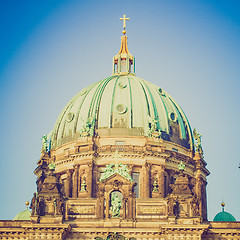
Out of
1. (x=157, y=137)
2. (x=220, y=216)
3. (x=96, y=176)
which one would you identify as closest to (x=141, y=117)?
(x=157, y=137)

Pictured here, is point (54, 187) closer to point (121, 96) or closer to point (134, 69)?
point (121, 96)

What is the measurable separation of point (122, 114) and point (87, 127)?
15.3 ft

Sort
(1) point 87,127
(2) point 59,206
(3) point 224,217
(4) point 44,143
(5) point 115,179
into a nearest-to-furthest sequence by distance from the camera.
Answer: (2) point 59,206
(5) point 115,179
(1) point 87,127
(3) point 224,217
(4) point 44,143

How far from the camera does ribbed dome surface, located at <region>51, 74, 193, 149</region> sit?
276 feet

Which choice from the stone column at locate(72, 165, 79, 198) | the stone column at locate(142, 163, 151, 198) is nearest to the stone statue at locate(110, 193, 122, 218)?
the stone column at locate(142, 163, 151, 198)

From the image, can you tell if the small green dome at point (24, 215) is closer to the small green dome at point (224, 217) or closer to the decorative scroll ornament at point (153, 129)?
the decorative scroll ornament at point (153, 129)

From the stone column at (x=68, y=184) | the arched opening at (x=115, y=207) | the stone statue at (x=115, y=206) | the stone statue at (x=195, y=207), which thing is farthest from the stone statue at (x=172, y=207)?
the stone column at (x=68, y=184)

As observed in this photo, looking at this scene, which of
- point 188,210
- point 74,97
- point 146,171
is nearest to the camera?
point 188,210

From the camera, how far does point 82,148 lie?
82500mm

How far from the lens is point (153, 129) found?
83062 millimetres

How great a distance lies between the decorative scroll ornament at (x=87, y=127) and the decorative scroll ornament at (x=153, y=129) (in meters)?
6.81

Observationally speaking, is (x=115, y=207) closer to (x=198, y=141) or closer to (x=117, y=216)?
(x=117, y=216)

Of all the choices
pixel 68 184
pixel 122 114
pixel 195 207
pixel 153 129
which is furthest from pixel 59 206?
pixel 122 114

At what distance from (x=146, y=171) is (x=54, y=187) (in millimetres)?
13064
